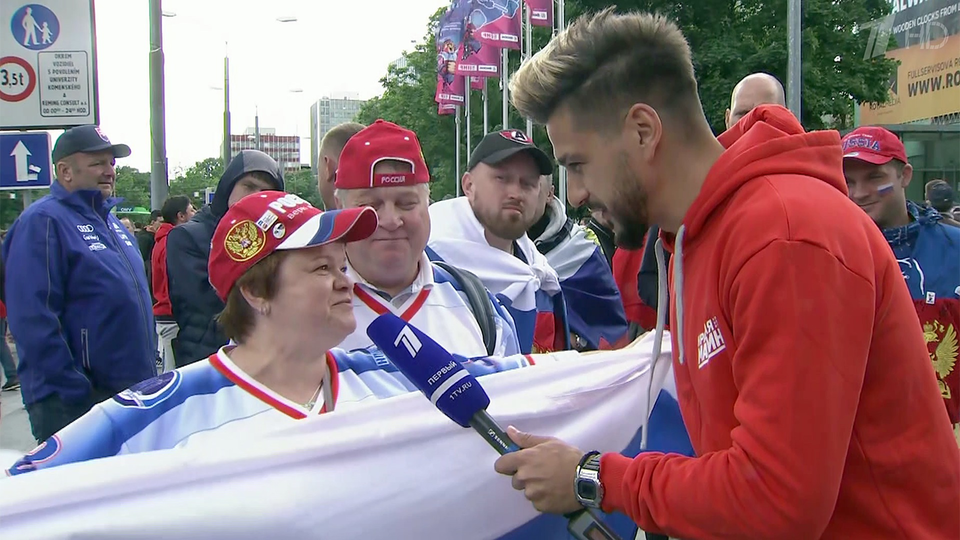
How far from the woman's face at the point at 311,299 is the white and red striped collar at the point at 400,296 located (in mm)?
499

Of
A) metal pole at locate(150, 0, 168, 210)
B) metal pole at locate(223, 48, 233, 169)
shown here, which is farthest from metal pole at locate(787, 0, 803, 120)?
metal pole at locate(223, 48, 233, 169)

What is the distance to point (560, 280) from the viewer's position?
15.5 feet

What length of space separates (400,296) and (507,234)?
Answer: 1.23 m

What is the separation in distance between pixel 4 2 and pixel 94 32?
2.52ft

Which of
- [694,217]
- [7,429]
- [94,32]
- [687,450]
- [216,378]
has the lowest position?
[7,429]

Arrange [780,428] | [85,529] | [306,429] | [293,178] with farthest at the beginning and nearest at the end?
1. [293,178]
2. [306,429]
3. [85,529]
4. [780,428]

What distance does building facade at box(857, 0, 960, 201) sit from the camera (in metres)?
23.6

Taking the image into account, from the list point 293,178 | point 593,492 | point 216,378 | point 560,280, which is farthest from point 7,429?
point 293,178

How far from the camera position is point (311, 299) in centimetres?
241

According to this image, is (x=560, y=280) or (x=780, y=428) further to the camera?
(x=560, y=280)

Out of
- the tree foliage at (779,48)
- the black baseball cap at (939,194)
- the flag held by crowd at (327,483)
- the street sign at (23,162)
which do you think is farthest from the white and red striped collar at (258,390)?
the tree foliage at (779,48)

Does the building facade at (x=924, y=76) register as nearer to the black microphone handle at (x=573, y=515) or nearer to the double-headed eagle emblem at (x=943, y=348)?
the double-headed eagle emblem at (x=943, y=348)

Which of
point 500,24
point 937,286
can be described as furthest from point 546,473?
point 500,24

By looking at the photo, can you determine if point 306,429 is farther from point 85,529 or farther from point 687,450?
point 687,450
